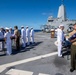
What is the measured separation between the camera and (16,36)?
37.0 feet

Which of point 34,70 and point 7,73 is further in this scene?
point 34,70

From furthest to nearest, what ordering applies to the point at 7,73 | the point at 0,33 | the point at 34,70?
the point at 0,33
the point at 34,70
the point at 7,73

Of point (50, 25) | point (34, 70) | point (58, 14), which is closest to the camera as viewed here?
point (34, 70)

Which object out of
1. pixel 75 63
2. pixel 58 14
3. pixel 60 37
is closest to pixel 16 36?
pixel 60 37

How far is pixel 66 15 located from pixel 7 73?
221ft

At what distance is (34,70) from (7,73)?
1191mm

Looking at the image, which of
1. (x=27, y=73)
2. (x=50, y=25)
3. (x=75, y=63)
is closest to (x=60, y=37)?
(x=75, y=63)

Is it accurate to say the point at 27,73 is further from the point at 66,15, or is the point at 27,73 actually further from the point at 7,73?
the point at 66,15

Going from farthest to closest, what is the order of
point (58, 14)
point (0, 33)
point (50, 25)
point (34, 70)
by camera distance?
point (58, 14) → point (50, 25) → point (0, 33) → point (34, 70)

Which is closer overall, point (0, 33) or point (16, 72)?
point (16, 72)

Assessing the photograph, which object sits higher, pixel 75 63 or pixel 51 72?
pixel 75 63

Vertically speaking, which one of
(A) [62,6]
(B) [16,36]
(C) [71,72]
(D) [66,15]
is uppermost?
(A) [62,6]

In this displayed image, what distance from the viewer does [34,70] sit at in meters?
6.40

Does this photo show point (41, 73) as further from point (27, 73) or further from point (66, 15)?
point (66, 15)
